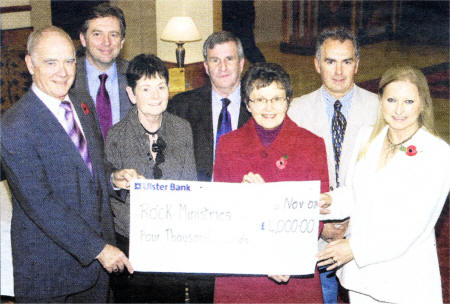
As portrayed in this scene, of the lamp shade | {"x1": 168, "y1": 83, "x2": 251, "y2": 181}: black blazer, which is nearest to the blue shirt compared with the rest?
{"x1": 168, "y1": 83, "x2": 251, "y2": 181}: black blazer

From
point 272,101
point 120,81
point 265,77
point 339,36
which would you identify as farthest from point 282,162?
point 120,81

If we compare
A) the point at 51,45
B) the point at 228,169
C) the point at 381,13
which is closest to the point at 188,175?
the point at 228,169

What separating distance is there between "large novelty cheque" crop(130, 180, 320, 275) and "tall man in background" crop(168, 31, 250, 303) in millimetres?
364

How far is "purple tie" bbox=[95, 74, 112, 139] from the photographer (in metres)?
2.71

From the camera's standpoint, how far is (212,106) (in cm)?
264

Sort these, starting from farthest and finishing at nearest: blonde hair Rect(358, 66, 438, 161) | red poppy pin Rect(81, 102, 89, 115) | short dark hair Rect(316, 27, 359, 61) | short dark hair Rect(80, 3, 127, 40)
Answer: short dark hair Rect(80, 3, 127, 40), short dark hair Rect(316, 27, 359, 61), red poppy pin Rect(81, 102, 89, 115), blonde hair Rect(358, 66, 438, 161)

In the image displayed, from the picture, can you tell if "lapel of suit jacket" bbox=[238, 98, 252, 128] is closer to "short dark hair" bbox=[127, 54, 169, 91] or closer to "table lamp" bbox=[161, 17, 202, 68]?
"short dark hair" bbox=[127, 54, 169, 91]

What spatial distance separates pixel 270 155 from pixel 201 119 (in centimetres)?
52

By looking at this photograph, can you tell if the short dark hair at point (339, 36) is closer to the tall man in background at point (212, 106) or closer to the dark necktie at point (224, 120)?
the tall man in background at point (212, 106)

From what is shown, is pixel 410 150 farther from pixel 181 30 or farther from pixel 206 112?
pixel 181 30

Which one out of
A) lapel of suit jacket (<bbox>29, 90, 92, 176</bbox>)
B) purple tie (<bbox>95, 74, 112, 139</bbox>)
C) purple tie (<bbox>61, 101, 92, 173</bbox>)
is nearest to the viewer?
lapel of suit jacket (<bbox>29, 90, 92, 176</bbox>)

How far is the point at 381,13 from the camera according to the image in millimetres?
11977

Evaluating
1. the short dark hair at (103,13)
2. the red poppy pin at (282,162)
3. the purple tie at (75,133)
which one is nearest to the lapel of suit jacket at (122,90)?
the short dark hair at (103,13)

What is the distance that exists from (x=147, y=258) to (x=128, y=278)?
34 centimetres
